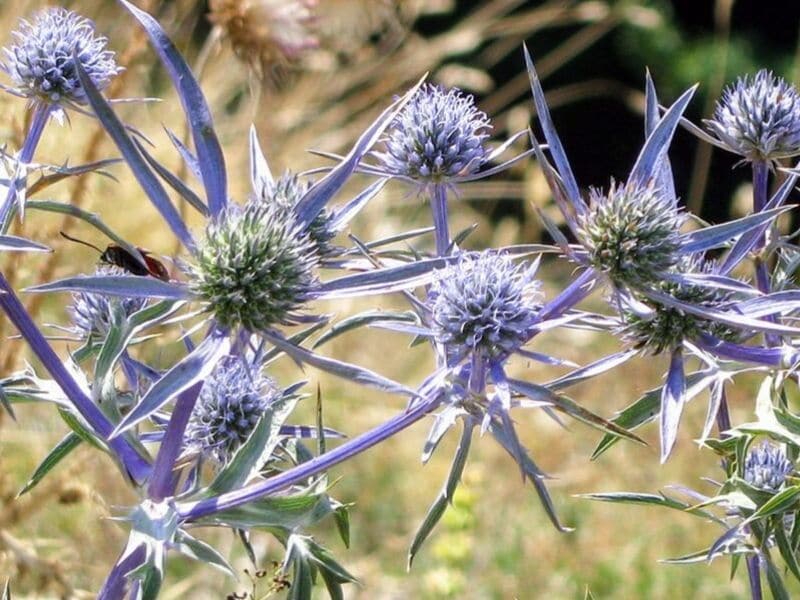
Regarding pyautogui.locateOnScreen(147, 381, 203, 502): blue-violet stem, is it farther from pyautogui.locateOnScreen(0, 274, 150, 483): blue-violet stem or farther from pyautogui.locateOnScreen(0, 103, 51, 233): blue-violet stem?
pyautogui.locateOnScreen(0, 103, 51, 233): blue-violet stem

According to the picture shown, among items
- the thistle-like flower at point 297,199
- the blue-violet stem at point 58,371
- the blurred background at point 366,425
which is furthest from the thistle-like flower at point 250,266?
the blurred background at point 366,425

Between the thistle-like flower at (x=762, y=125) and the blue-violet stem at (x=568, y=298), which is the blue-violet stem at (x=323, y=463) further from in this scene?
the thistle-like flower at (x=762, y=125)

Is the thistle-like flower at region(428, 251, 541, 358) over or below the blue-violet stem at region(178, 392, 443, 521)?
over

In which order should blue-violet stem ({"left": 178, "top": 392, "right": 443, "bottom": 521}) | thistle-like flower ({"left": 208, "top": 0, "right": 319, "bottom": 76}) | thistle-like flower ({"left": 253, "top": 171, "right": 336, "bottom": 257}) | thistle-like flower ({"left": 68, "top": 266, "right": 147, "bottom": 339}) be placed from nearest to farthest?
blue-violet stem ({"left": 178, "top": 392, "right": 443, "bottom": 521}) < thistle-like flower ({"left": 253, "top": 171, "right": 336, "bottom": 257}) < thistle-like flower ({"left": 68, "top": 266, "right": 147, "bottom": 339}) < thistle-like flower ({"left": 208, "top": 0, "right": 319, "bottom": 76})

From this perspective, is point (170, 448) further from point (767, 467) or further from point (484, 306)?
point (767, 467)

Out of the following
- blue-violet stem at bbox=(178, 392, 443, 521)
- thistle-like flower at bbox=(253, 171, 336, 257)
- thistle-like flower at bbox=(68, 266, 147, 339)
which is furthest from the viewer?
thistle-like flower at bbox=(68, 266, 147, 339)

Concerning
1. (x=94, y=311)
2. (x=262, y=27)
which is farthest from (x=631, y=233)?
(x=262, y=27)

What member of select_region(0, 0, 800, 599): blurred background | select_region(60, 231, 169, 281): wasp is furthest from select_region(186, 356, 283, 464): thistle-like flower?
select_region(0, 0, 800, 599): blurred background
